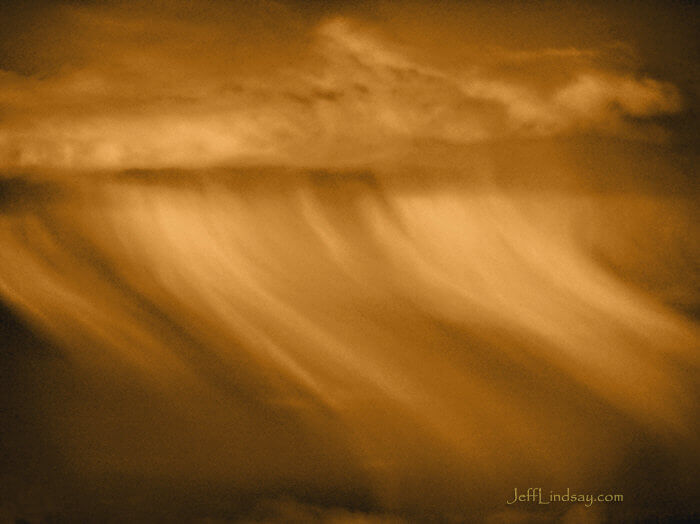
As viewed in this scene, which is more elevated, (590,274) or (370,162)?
(370,162)

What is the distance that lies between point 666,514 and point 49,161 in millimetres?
1215

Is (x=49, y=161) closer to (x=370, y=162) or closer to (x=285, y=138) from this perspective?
(x=285, y=138)

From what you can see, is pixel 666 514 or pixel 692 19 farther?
pixel 692 19

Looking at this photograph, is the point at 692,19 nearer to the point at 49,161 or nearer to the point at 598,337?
the point at 598,337

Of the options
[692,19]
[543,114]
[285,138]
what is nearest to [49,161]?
[285,138]

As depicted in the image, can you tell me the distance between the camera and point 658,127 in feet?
4.67

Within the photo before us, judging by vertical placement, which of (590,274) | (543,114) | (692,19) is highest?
(692,19)

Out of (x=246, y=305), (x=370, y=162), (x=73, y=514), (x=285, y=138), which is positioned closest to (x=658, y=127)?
(x=370, y=162)

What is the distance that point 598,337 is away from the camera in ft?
4.56

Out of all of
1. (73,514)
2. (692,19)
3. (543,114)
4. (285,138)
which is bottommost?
(73,514)

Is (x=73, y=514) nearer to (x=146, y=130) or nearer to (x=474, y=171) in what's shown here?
(x=146, y=130)

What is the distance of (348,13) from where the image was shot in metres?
1.41

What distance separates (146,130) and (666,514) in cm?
110

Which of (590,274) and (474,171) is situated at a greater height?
(474,171)
